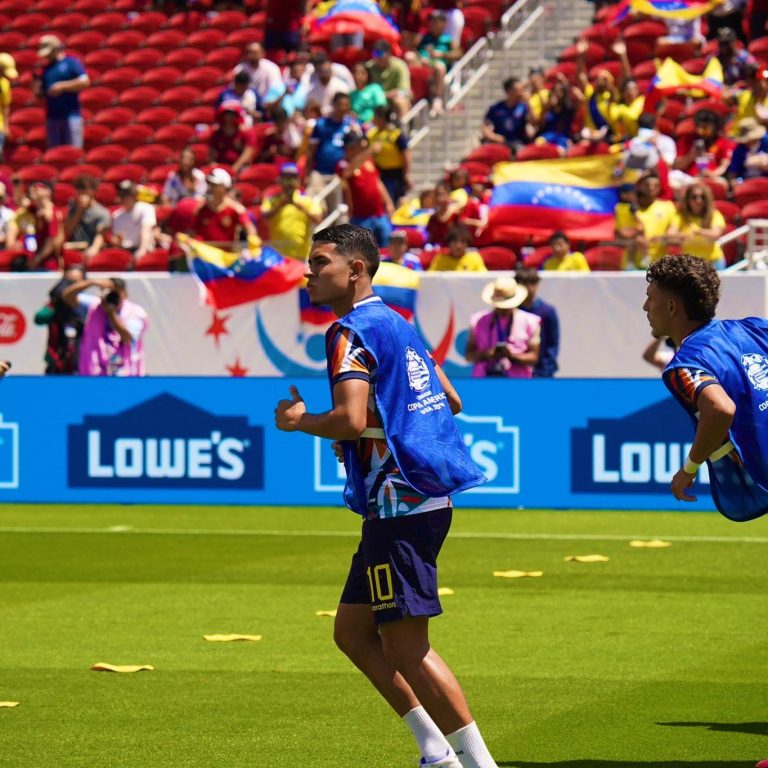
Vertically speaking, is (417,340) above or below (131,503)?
above

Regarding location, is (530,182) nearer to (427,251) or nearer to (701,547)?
(427,251)

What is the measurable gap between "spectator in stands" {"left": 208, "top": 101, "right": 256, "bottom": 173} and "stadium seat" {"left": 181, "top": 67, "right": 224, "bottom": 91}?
330 centimetres

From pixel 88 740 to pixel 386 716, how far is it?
1.34m

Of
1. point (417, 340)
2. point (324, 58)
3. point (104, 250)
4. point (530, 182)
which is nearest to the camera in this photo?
point (417, 340)

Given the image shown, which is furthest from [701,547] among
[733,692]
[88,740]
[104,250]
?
[104,250]

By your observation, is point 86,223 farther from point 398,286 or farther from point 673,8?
point 673,8

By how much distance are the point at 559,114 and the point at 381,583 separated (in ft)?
57.8

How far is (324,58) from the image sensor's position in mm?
25109

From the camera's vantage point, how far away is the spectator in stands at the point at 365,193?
21234 mm

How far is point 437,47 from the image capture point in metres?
26.7

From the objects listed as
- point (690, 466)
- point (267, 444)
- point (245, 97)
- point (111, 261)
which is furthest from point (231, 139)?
point (690, 466)

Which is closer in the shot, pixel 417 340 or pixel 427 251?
pixel 417 340

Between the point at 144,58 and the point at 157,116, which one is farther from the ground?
the point at 144,58

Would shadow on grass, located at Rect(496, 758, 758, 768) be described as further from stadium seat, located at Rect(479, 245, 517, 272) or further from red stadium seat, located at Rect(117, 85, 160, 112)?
red stadium seat, located at Rect(117, 85, 160, 112)
